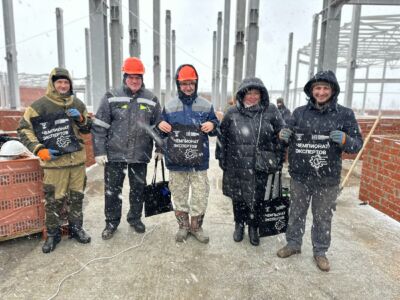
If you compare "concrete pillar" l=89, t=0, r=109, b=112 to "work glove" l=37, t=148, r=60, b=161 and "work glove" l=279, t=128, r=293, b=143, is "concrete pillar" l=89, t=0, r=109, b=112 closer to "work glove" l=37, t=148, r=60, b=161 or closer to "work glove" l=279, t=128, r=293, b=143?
"work glove" l=37, t=148, r=60, b=161

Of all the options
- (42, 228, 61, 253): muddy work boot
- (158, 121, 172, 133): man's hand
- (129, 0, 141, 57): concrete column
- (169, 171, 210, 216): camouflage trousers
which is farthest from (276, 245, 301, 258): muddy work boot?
(129, 0, 141, 57): concrete column

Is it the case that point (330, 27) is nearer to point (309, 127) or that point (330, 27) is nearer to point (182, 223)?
point (309, 127)

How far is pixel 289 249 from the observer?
126 inches

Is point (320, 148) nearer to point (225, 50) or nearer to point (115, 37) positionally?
point (115, 37)

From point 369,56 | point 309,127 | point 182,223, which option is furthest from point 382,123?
point 369,56

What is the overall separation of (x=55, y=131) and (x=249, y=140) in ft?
7.16

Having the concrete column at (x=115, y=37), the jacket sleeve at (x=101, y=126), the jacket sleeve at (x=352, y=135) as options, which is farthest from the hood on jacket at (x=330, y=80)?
the concrete column at (x=115, y=37)

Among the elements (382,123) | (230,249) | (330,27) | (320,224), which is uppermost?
(330,27)

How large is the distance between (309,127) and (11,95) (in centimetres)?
1512

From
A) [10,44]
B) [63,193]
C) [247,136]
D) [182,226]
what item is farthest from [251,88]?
[10,44]

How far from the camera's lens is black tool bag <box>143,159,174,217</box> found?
369cm

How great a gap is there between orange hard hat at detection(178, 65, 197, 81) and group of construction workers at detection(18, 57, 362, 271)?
0.04 ft

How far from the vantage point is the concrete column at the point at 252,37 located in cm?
759

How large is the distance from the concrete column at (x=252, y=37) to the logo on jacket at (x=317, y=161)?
18.1ft
